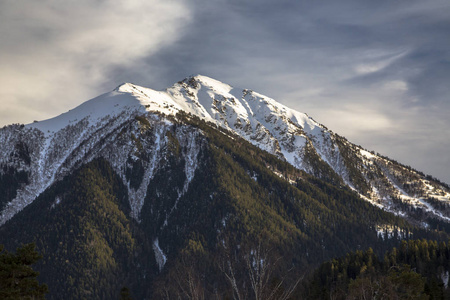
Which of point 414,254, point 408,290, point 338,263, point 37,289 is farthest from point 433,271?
point 37,289

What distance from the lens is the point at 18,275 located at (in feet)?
168

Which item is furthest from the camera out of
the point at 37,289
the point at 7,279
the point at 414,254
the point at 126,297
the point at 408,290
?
the point at 414,254

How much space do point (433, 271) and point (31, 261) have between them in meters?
144

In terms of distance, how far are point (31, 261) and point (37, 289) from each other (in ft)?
14.2

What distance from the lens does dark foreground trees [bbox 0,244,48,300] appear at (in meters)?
49.4

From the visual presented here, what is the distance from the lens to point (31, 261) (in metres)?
52.8

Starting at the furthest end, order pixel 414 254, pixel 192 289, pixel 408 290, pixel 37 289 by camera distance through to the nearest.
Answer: pixel 414 254 → pixel 408 290 → pixel 37 289 → pixel 192 289

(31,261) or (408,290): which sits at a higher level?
(31,261)

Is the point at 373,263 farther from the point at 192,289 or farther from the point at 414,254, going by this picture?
the point at 192,289

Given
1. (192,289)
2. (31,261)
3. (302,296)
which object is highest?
(31,261)

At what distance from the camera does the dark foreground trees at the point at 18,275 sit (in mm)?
49375

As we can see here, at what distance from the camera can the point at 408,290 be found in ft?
252

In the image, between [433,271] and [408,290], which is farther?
[433,271]

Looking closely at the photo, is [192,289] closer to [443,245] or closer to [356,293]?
[356,293]
